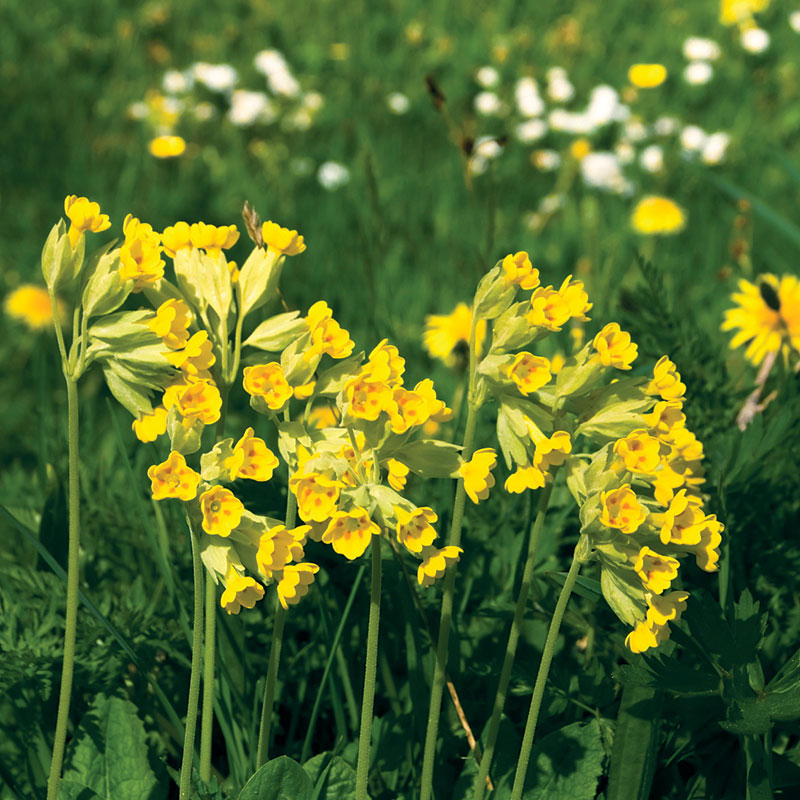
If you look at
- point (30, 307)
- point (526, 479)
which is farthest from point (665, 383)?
point (30, 307)

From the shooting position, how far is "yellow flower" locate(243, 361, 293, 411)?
106cm

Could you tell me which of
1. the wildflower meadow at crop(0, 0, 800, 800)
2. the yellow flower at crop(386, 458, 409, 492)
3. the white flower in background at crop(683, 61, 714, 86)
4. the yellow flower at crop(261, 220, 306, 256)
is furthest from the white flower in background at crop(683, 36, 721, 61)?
the yellow flower at crop(386, 458, 409, 492)

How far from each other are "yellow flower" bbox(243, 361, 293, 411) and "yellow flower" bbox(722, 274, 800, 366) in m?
1.16

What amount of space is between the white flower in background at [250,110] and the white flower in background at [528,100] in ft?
3.27

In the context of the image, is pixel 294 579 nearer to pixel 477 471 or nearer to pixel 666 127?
pixel 477 471

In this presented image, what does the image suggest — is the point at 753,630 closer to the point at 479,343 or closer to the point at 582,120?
the point at 479,343

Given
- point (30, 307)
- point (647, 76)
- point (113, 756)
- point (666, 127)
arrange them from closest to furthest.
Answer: point (113, 756) < point (30, 307) < point (647, 76) < point (666, 127)

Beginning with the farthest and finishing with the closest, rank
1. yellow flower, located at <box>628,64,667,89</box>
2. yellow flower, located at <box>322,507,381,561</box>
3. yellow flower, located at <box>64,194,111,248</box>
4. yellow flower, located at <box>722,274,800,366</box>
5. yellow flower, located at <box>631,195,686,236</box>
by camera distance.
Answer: yellow flower, located at <box>628,64,667,89</box> → yellow flower, located at <box>631,195,686,236</box> → yellow flower, located at <box>722,274,800,366</box> → yellow flower, located at <box>64,194,111,248</box> → yellow flower, located at <box>322,507,381,561</box>

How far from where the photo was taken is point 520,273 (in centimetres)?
111

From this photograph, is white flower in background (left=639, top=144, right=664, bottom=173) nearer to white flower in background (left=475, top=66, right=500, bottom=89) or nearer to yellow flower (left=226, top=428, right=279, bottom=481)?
white flower in background (left=475, top=66, right=500, bottom=89)

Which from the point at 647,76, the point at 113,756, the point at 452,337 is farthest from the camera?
the point at 647,76

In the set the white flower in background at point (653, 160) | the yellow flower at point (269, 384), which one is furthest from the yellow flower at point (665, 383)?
the white flower in background at point (653, 160)

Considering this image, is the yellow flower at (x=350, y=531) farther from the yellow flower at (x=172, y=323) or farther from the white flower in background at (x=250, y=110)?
the white flower in background at (x=250, y=110)

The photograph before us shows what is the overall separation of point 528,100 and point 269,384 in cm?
350
